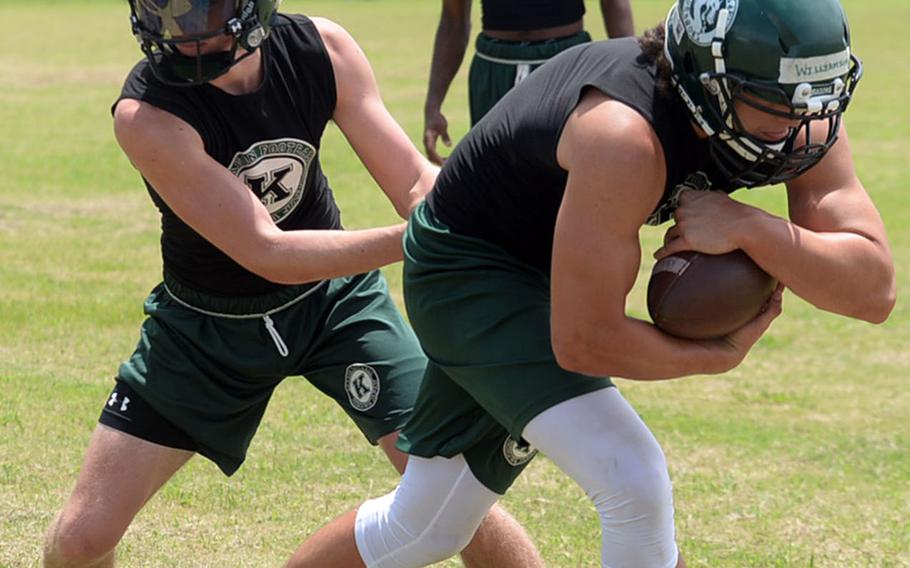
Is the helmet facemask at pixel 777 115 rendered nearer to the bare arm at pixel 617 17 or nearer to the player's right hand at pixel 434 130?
the player's right hand at pixel 434 130

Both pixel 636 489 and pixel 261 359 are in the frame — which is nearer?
pixel 636 489

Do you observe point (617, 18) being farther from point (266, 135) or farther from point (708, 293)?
point (708, 293)

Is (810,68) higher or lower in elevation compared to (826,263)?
higher

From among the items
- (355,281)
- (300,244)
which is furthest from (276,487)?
(300,244)

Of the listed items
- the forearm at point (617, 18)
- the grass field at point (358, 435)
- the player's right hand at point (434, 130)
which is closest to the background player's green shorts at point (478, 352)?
the grass field at point (358, 435)

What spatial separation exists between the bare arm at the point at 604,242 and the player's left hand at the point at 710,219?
7.8 inches

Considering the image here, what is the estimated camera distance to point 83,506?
179 inches

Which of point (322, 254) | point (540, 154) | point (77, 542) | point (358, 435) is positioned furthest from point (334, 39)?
point (358, 435)

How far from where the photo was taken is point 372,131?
4727 millimetres

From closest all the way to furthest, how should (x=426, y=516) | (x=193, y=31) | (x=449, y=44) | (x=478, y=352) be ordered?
(x=478, y=352) < (x=426, y=516) < (x=193, y=31) < (x=449, y=44)

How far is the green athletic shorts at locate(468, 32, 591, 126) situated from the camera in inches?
334

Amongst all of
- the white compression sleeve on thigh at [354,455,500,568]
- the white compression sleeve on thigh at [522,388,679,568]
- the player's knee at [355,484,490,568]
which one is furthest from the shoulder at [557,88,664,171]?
the player's knee at [355,484,490,568]

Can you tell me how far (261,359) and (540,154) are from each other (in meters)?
1.39

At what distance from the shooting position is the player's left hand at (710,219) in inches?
144
